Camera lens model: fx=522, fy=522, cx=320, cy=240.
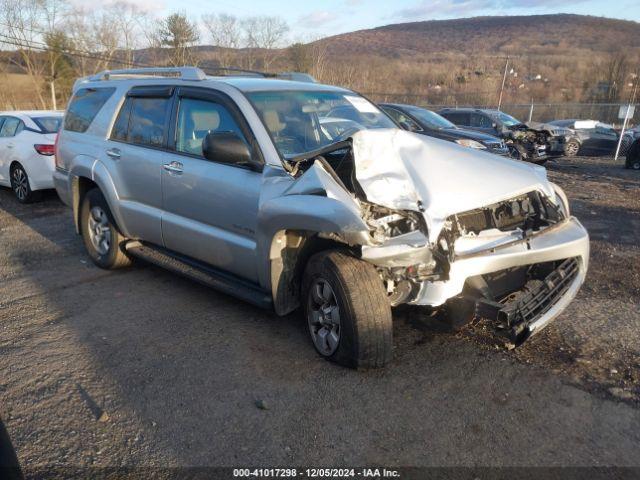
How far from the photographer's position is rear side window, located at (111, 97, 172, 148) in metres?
4.77

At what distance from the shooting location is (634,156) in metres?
15.1

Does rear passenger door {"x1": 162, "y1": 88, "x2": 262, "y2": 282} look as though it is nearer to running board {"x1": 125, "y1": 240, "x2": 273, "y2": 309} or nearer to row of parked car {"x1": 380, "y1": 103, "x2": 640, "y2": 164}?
running board {"x1": 125, "y1": 240, "x2": 273, "y2": 309}

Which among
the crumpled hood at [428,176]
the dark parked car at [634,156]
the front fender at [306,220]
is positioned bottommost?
the dark parked car at [634,156]

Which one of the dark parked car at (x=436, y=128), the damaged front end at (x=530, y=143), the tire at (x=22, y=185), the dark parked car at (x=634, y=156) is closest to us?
the tire at (x=22, y=185)

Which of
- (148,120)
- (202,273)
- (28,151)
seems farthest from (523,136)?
(202,273)

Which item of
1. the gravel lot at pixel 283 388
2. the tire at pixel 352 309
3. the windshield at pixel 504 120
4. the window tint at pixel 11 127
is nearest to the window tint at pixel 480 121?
the windshield at pixel 504 120

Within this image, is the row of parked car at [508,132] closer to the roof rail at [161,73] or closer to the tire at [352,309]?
the roof rail at [161,73]

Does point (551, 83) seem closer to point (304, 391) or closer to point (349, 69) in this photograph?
point (349, 69)

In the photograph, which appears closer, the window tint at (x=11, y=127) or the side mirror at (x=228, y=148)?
the side mirror at (x=228, y=148)

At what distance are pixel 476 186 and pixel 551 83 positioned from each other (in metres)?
79.2

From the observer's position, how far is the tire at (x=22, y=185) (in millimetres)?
9002

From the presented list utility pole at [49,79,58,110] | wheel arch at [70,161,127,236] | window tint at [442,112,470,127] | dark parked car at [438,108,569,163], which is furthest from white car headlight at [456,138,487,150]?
utility pole at [49,79,58,110]

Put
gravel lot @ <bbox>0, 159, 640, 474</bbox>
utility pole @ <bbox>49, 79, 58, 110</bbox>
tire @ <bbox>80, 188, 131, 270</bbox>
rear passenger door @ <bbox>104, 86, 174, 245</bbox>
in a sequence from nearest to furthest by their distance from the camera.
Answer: gravel lot @ <bbox>0, 159, 640, 474</bbox>, rear passenger door @ <bbox>104, 86, 174, 245</bbox>, tire @ <bbox>80, 188, 131, 270</bbox>, utility pole @ <bbox>49, 79, 58, 110</bbox>

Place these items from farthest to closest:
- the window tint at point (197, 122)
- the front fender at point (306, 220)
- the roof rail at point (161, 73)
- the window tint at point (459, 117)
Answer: the window tint at point (459, 117) < the roof rail at point (161, 73) < the window tint at point (197, 122) < the front fender at point (306, 220)
